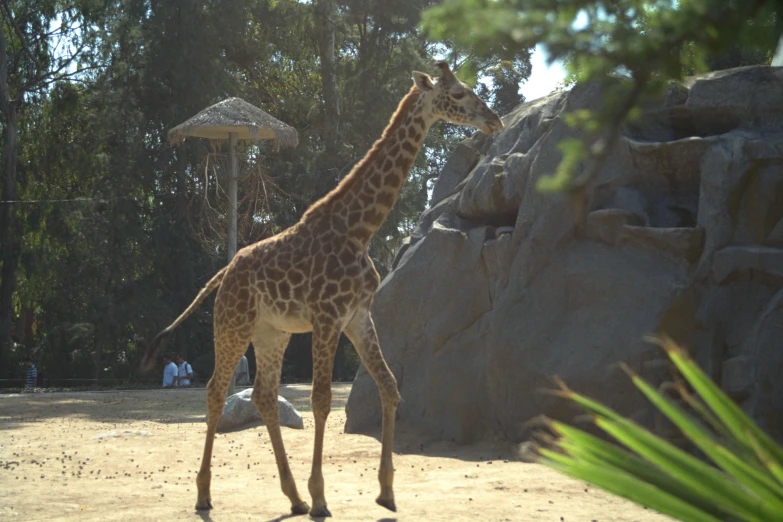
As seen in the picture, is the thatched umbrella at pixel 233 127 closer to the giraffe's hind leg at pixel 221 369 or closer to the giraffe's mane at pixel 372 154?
the giraffe's mane at pixel 372 154

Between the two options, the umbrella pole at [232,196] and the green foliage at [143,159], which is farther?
the green foliage at [143,159]

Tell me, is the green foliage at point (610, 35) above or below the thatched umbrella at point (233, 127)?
below

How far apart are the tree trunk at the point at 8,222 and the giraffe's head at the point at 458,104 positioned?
65.7 ft

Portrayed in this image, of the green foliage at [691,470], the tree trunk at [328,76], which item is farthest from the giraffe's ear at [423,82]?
the tree trunk at [328,76]

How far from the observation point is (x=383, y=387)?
691 centimetres

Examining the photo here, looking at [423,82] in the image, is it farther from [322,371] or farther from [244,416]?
[244,416]

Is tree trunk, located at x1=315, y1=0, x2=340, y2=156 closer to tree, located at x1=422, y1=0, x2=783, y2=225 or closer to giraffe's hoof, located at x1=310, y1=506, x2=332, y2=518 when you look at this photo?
giraffe's hoof, located at x1=310, y1=506, x2=332, y2=518

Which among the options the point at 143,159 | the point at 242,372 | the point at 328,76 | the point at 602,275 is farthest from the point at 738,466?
the point at 328,76

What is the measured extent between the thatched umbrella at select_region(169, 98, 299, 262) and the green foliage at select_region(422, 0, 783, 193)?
1141 cm

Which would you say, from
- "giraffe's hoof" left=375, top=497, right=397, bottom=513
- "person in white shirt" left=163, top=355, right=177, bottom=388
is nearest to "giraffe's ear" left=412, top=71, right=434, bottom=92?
"giraffe's hoof" left=375, top=497, right=397, bottom=513

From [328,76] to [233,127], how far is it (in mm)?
13708

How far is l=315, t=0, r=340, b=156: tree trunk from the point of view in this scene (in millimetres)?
26297

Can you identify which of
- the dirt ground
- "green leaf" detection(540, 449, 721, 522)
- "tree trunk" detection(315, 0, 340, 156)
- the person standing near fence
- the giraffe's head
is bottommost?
the person standing near fence

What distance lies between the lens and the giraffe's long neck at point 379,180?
723 cm
